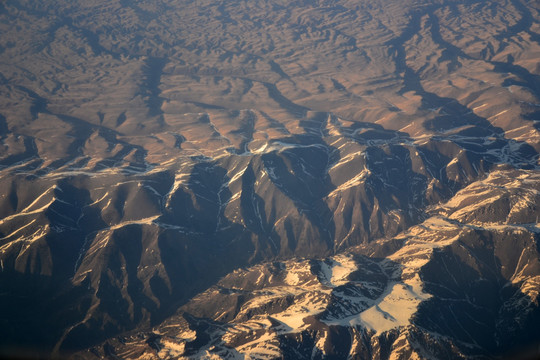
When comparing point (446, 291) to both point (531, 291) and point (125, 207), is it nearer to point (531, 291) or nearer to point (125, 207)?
point (531, 291)

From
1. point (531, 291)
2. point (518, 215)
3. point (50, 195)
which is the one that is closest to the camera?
point (531, 291)

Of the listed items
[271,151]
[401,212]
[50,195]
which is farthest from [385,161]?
[50,195]

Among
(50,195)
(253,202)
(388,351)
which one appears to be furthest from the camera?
(253,202)

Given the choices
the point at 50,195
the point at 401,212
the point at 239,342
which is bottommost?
the point at 401,212

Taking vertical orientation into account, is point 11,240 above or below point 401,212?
above

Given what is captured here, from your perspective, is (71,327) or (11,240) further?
(11,240)

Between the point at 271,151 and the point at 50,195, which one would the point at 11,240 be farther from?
the point at 271,151

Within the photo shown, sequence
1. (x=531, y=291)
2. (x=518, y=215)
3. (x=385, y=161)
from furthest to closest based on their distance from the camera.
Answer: (x=385, y=161) → (x=518, y=215) → (x=531, y=291)

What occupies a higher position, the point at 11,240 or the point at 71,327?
the point at 11,240

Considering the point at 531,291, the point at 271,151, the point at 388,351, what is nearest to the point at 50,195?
the point at 271,151
